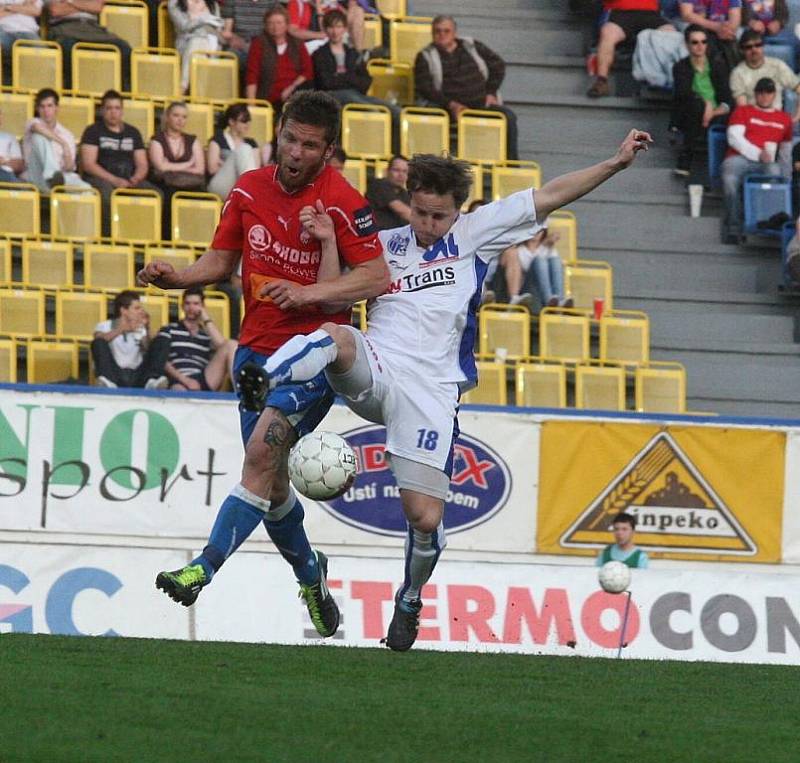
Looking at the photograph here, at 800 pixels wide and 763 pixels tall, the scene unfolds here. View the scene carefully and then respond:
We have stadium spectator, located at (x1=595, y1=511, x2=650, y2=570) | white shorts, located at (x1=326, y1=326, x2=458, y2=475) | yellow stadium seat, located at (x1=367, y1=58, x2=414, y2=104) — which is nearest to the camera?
white shorts, located at (x1=326, y1=326, x2=458, y2=475)

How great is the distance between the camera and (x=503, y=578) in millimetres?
12883

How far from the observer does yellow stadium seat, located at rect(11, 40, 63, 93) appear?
16.5 metres

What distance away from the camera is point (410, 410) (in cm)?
820

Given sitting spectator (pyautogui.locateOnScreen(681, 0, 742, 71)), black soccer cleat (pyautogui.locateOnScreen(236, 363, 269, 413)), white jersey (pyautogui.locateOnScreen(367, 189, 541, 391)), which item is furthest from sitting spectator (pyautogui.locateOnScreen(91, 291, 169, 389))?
sitting spectator (pyautogui.locateOnScreen(681, 0, 742, 71))

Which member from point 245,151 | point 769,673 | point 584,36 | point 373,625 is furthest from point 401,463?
point 584,36

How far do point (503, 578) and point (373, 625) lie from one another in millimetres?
1023

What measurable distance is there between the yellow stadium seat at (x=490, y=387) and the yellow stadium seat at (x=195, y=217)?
2.69m

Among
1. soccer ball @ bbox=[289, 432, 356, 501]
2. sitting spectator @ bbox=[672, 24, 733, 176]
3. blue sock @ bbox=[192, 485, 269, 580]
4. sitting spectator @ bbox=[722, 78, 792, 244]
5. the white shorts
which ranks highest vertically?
sitting spectator @ bbox=[672, 24, 733, 176]

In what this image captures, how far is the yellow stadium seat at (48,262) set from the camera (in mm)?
15164

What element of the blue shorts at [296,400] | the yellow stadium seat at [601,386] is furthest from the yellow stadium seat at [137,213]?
the blue shorts at [296,400]

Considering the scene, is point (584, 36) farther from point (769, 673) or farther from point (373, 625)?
point (769, 673)

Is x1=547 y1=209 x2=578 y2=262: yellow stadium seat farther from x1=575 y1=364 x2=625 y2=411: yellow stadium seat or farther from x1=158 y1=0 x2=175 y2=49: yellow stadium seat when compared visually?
x1=158 y1=0 x2=175 y2=49: yellow stadium seat

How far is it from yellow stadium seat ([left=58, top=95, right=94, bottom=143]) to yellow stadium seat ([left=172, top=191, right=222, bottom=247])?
1190 millimetres

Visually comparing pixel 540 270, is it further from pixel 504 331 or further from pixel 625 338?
pixel 625 338
